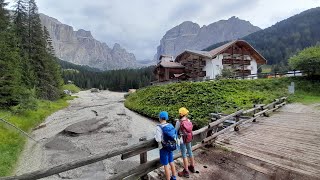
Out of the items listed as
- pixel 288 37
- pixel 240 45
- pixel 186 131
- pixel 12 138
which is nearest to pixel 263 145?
pixel 186 131

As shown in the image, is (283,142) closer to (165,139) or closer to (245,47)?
(165,139)

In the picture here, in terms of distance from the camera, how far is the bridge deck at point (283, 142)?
33.6 feet

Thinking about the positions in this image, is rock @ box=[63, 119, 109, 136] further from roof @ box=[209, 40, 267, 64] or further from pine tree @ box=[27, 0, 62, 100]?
roof @ box=[209, 40, 267, 64]

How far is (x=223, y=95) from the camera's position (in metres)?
32.2

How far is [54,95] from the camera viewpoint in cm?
5722

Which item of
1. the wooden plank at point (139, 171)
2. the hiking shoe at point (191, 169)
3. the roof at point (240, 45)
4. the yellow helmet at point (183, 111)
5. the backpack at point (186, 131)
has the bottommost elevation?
the hiking shoe at point (191, 169)

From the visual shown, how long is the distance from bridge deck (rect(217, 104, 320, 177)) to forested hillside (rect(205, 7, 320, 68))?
111m

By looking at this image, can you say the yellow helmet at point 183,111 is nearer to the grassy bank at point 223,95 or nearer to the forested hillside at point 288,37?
the grassy bank at point 223,95

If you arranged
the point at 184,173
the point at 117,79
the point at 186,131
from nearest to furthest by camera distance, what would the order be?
the point at 184,173 → the point at 186,131 → the point at 117,79

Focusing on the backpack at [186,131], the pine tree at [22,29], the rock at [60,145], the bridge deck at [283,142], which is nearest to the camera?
the backpack at [186,131]

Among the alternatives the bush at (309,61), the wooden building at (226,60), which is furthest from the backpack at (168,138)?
the wooden building at (226,60)

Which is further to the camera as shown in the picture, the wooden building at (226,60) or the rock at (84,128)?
the wooden building at (226,60)

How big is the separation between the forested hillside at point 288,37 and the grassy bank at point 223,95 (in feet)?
302

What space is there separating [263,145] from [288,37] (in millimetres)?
148522
